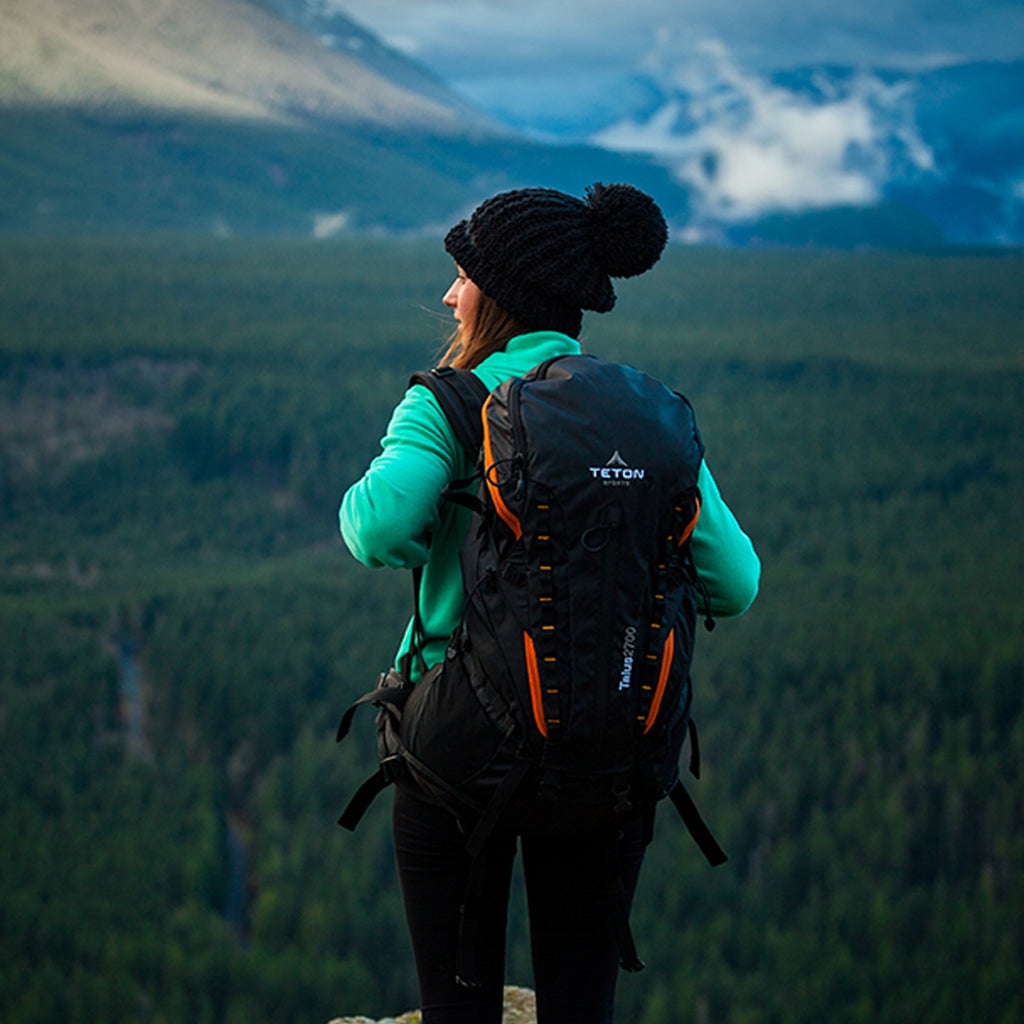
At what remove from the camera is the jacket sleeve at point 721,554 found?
2.76m

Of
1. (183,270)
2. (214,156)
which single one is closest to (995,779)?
(183,270)

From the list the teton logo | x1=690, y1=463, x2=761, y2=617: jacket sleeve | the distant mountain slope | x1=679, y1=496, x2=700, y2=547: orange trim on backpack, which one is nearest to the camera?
the teton logo

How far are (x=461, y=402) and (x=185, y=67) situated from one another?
188588mm

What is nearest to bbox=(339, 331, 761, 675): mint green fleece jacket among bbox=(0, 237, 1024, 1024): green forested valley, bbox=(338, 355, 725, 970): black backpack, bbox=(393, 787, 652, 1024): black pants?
bbox=(338, 355, 725, 970): black backpack

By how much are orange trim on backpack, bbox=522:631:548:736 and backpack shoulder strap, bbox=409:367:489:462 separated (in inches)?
16.4

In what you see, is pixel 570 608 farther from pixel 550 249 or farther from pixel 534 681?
pixel 550 249

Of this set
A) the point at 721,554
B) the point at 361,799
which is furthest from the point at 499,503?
the point at 361,799

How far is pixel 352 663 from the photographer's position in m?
47.8

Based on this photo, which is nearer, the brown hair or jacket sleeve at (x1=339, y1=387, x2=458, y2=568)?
jacket sleeve at (x1=339, y1=387, x2=458, y2=568)

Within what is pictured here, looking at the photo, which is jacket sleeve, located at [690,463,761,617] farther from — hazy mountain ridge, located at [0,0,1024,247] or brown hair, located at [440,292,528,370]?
hazy mountain ridge, located at [0,0,1024,247]

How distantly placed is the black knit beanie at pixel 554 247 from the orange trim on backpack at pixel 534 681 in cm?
74

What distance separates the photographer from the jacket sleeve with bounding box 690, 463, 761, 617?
9.06 ft

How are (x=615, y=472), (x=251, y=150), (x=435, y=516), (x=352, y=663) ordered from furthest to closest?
(x=251, y=150) → (x=352, y=663) → (x=435, y=516) → (x=615, y=472)

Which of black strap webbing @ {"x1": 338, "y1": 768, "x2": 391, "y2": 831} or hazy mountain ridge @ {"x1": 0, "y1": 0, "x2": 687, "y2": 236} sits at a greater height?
hazy mountain ridge @ {"x1": 0, "y1": 0, "x2": 687, "y2": 236}
